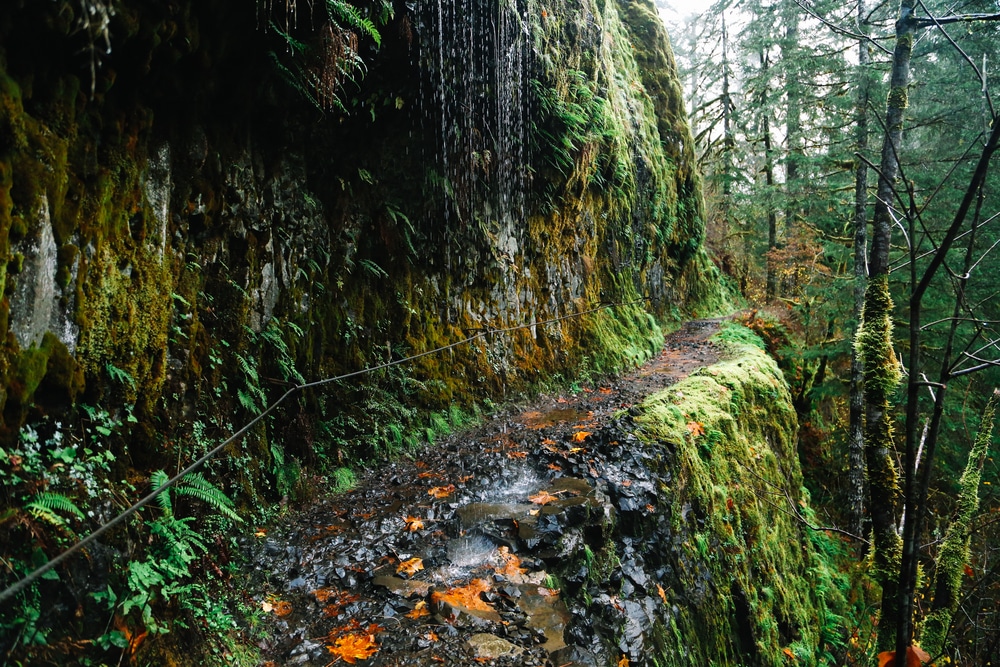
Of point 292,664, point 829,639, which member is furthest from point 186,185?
point 829,639

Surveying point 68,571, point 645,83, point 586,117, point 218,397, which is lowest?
point 68,571

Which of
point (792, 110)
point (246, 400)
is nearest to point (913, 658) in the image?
point (246, 400)

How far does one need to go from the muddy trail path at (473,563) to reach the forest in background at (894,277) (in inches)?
71.1

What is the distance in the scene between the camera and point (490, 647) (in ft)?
9.79

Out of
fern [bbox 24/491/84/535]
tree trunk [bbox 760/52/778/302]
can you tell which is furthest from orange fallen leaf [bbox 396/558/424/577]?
tree trunk [bbox 760/52/778/302]

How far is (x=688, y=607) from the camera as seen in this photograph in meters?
4.44

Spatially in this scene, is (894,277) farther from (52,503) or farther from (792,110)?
(52,503)

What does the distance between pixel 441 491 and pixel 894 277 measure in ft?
33.6

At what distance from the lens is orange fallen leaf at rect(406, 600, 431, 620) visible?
3.23m

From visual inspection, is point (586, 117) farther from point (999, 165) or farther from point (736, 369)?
point (999, 165)

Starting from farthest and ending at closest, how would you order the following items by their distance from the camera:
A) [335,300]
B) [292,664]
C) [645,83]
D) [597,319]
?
[645,83] < [597,319] < [335,300] < [292,664]

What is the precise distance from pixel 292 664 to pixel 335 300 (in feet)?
11.5

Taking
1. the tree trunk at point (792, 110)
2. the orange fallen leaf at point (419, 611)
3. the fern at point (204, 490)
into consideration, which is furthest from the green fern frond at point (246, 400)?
the tree trunk at point (792, 110)

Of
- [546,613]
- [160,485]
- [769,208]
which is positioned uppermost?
[769,208]
